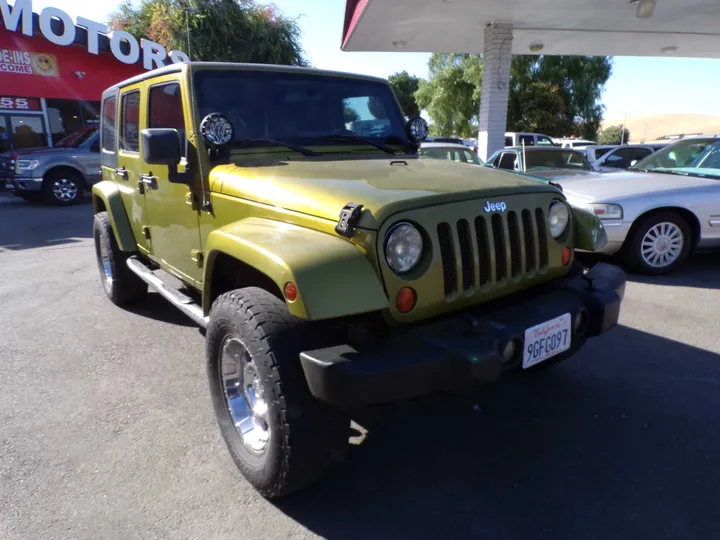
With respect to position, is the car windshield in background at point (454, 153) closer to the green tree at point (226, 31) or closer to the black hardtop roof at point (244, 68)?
the black hardtop roof at point (244, 68)

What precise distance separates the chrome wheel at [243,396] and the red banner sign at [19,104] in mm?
18786

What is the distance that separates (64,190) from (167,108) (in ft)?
35.7

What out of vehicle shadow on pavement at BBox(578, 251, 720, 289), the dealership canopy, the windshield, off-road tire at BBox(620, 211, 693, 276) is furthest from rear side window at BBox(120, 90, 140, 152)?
the windshield

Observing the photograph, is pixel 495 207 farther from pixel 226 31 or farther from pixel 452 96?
pixel 452 96

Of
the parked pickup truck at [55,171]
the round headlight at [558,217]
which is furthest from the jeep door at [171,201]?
the parked pickup truck at [55,171]

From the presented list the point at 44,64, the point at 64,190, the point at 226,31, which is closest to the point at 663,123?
the point at 226,31

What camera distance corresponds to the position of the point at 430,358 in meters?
2.08

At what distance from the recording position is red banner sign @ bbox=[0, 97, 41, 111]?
16984 millimetres

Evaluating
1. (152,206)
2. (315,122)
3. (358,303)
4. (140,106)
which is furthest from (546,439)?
(140,106)

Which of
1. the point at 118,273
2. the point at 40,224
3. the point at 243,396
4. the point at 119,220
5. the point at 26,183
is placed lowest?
the point at 40,224

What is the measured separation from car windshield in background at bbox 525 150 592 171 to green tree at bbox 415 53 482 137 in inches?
825

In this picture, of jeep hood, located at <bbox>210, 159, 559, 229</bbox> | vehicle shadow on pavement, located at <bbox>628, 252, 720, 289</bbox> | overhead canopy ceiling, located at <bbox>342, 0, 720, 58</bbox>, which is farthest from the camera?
overhead canopy ceiling, located at <bbox>342, 0, 720, 58</bbox>

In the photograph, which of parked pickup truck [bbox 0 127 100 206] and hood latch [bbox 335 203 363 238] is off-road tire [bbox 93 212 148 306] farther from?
parked pickup truck [bbox 0 127 100 206]

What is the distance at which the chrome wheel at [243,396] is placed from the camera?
2.56 metres
